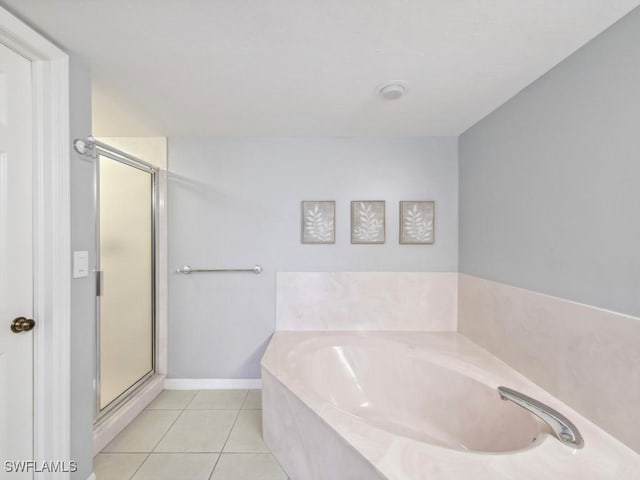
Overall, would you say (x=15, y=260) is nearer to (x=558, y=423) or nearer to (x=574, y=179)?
(x=558, y=423)

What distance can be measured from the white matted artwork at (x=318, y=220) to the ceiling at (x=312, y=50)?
2.08ft

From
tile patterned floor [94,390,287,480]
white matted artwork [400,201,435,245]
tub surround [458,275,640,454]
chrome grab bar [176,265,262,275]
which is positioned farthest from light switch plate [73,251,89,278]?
tub surround [458,275,640,454]

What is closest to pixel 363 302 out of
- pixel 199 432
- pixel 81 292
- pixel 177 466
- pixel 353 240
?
pixel 353 240

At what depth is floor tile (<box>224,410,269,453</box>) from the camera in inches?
58.1

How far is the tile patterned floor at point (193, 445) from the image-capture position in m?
1.33

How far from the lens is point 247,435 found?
157 centimetres

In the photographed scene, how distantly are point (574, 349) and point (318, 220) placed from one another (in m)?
1.57

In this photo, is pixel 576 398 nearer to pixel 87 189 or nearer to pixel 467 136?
pixel 467 136

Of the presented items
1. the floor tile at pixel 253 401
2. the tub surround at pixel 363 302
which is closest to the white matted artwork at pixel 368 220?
the tub surround at pixel 363 302

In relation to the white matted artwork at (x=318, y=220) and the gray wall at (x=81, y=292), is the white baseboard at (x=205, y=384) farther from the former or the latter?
the white matted artwork at (x=318, y=220)

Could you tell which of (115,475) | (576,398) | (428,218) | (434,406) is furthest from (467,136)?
(115,475)

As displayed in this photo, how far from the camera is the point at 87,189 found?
1270 mm

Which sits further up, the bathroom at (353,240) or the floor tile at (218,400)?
the bathroom at (353,240)

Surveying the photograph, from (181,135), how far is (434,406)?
254 centimetres
